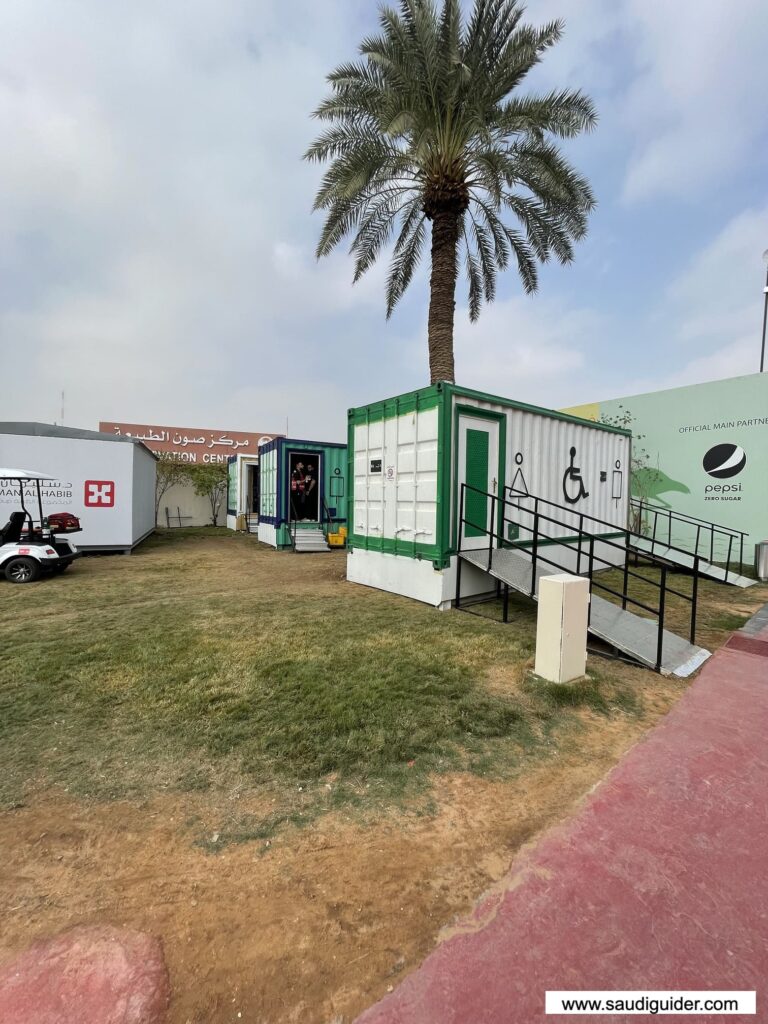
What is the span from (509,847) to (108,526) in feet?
40.8

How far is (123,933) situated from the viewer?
6.10 feet

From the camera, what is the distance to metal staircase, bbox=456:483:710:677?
4.90 m

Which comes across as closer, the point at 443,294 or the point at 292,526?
the point at 443,294

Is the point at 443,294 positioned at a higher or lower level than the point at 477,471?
higher

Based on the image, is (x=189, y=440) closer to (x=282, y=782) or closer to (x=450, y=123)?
(x=450, y=123)

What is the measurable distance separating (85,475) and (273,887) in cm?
1197

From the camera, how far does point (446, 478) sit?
266 inches

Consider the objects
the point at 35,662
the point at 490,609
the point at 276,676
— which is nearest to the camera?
the point at 276,676

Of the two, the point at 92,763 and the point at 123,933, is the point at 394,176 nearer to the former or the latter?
the point at 92,763

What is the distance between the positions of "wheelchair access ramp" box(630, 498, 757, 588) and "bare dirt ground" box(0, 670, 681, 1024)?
1011cm

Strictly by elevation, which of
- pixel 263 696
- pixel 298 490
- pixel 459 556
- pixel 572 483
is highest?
pixel 572 483

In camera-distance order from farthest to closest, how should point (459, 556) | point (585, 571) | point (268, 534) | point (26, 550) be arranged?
point (268, 534), point (585, 571), point (26, 550), point (459, 556)

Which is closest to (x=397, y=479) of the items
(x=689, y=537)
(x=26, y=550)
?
(x=26, y=550)

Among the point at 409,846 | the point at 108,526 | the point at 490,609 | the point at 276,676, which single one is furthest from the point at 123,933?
the point at 108,526
